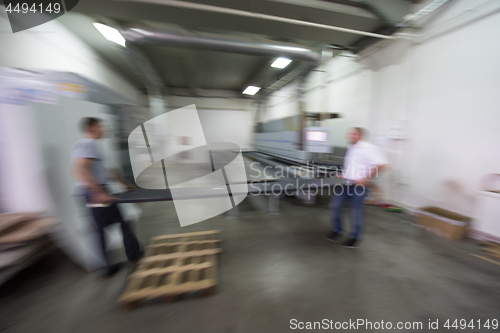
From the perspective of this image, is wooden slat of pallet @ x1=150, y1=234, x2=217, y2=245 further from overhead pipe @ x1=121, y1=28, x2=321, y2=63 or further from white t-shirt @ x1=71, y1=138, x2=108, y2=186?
overhead pipe @ x1=121, y1=28, x2=321, y2=63

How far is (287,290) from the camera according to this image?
185 cm

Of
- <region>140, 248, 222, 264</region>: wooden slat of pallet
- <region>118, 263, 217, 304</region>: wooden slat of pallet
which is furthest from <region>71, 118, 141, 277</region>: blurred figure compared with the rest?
<region>118, 263, 217, 304</region>: wooden slat of pallet

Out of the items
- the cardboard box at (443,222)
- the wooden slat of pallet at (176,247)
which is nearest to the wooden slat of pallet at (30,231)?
the wooden slat of pallet at (176,247)

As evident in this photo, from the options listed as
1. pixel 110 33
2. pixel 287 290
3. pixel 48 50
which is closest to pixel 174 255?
pixel 287 290

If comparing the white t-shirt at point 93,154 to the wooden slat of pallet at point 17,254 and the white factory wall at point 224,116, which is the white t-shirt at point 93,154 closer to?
the wooden slat of pallet at point 17,254

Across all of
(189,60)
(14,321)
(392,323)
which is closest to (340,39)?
(189,60)

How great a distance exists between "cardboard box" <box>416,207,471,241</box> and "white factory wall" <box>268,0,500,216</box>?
204 mm

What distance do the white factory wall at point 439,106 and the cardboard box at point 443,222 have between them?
20 centimetres

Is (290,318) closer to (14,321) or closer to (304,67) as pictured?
(14,321)

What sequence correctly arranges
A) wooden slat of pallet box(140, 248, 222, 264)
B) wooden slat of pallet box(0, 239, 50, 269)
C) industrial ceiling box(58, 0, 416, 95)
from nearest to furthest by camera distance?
wooden slat of pallet box(0, 239, 50, 269), wooden slat of pallet box(140, 248, 222, 264), industrial ceiling box(58, 0, 416, 95)

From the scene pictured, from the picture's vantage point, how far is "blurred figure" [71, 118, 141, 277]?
1.75m

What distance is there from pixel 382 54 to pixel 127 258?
6.01 meters

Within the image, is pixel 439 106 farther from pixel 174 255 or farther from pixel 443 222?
pixel 174 255

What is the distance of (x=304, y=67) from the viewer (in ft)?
16.0
